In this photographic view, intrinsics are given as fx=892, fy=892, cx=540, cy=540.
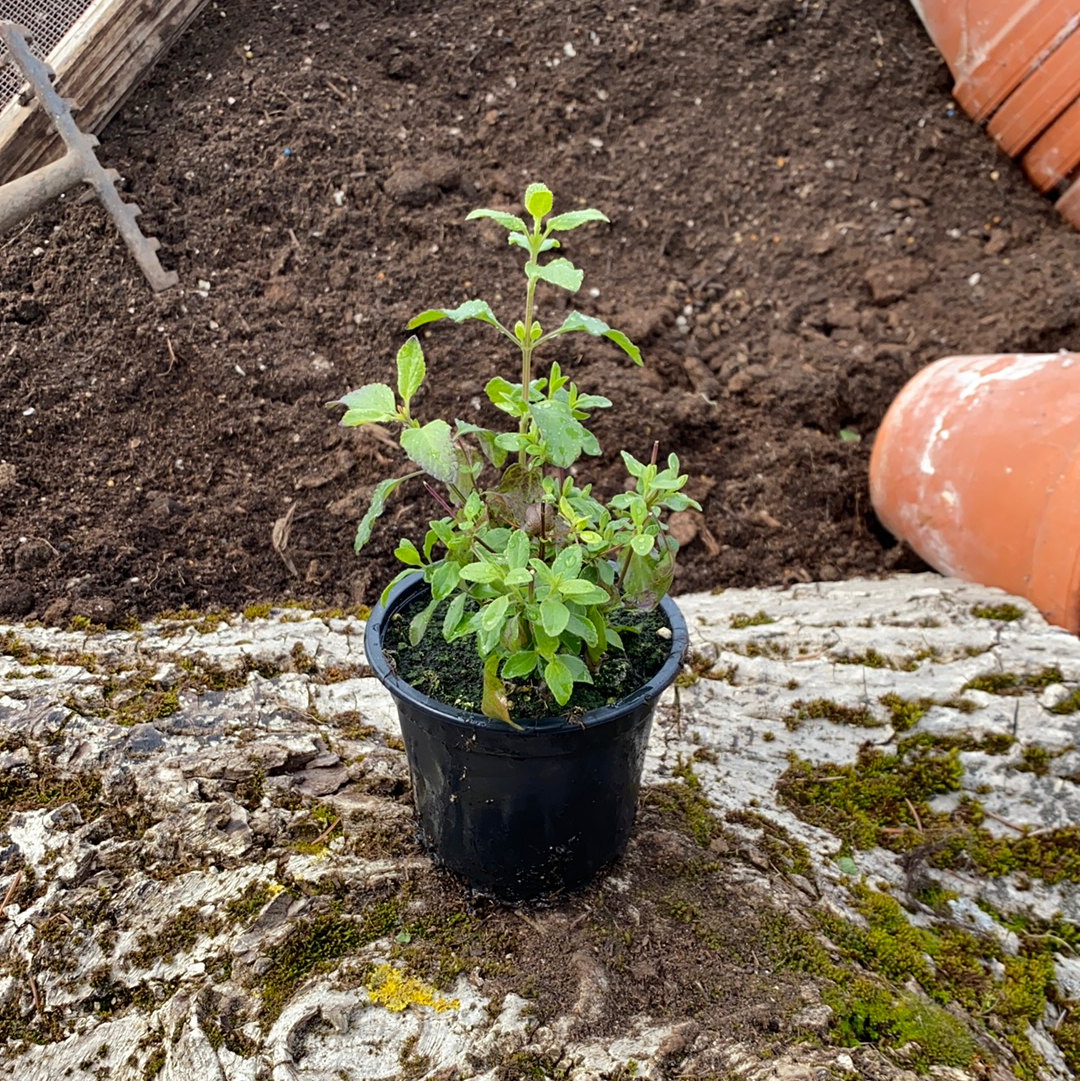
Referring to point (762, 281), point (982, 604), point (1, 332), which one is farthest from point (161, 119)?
point (982, 604)

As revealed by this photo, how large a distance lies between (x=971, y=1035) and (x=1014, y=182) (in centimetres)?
379

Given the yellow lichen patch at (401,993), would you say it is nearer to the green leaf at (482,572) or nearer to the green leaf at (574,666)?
the green leaf at (574,666)

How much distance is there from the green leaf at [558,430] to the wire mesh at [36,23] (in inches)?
119

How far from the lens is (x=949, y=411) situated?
110 inches

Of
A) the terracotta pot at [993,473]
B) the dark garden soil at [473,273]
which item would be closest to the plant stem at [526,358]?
the dark garden soil at [473,273]

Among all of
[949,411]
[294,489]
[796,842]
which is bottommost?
[949,411]

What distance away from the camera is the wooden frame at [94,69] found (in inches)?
122

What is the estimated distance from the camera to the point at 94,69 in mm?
3199

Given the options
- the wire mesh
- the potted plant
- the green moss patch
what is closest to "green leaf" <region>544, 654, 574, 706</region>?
the potted plant

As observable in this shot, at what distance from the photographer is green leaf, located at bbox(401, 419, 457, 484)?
120 centimetres

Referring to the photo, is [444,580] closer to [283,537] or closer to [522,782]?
[522,782]

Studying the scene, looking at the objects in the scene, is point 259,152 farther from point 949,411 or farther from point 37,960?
point 37,960

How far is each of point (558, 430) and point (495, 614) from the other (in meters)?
0.27

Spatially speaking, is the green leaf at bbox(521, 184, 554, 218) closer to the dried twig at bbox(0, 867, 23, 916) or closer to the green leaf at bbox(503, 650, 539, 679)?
the green leaf at bbox(503, 650, 539, 679)
